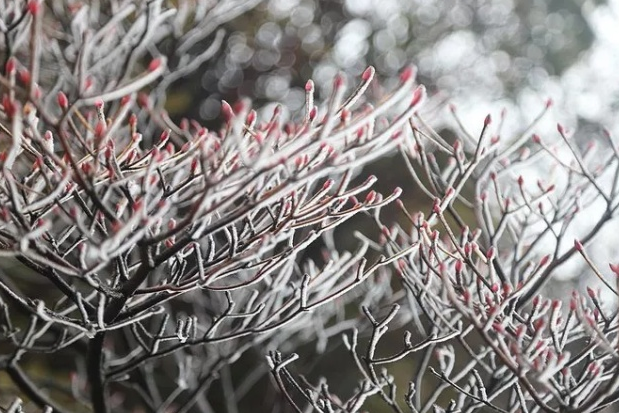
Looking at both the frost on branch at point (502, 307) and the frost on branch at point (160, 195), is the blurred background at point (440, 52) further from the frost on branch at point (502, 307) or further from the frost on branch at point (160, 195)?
the frost on branch at point (160, 195)

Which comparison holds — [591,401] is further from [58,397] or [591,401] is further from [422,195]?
[422,195]

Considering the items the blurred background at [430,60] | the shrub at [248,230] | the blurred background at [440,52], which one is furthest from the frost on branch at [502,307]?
the blurred background at [440,52]

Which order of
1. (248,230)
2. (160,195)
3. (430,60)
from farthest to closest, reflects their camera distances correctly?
1. (430,60)
2. (248,230)
3. (160,195)

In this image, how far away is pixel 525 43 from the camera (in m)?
6.19

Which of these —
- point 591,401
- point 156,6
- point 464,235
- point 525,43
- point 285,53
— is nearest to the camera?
point 591,401

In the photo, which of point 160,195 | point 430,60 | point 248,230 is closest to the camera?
point 160,195

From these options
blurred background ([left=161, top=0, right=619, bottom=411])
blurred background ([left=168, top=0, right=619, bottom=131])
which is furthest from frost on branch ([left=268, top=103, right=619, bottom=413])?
blurred background ([left=168, top=0, right=619, bottom=131])

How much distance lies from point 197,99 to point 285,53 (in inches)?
33.5

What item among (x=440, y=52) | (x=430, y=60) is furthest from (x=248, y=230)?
(x=440, y=52)

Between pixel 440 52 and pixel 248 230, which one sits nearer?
pixel 248 230

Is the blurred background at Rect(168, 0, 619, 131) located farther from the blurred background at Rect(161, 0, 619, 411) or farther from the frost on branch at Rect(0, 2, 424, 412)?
the frost on branch at Rect(0, 2, 424, 412)

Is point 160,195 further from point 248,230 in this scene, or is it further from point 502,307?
point 502,307

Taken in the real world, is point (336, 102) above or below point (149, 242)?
above

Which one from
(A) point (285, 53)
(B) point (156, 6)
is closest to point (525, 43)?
(A) point (285, 53)
